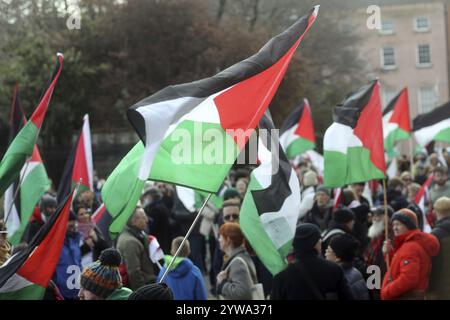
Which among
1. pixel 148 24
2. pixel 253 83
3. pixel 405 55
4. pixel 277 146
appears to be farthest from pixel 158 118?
pixel 405 55

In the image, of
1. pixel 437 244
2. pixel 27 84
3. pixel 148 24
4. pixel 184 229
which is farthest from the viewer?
pixel 148 24

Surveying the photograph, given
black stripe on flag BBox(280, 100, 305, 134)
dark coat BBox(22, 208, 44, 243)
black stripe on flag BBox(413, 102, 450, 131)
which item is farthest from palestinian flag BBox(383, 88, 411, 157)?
dark coat BBox(22, 208, 44, 243)

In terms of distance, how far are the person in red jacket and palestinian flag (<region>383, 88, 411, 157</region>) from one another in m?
8.22

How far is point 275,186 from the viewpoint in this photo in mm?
6875

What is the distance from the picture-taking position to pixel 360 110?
916cm

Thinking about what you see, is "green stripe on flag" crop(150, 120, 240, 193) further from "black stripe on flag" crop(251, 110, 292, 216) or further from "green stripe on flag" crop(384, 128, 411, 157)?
"green stripe on flag" crop(384, 128, 411, 157)

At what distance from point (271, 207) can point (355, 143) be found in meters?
2.46

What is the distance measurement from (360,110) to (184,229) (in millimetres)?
3623

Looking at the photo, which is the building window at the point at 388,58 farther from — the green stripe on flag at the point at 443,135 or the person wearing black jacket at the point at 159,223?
the person wearing black jacket at the point at 159,223

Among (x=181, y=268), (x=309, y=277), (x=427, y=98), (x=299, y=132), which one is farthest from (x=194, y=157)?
(x=427, y=98)

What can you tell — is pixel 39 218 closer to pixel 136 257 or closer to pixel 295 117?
pixel 136 257

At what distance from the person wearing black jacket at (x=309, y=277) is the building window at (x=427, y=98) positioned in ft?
185

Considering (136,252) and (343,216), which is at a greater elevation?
(343,216)

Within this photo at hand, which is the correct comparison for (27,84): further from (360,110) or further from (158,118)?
(158,118)
